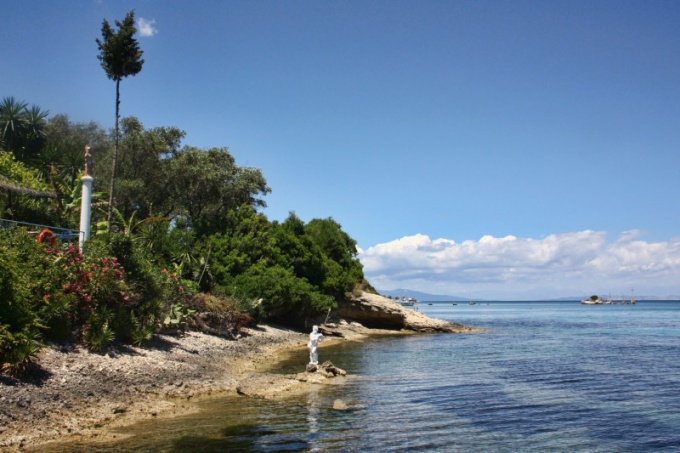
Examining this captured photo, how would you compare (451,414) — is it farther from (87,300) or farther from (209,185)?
(209,185)

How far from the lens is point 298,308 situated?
140 ft

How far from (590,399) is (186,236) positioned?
27.8m

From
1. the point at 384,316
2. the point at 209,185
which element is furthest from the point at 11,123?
the point at 384,316

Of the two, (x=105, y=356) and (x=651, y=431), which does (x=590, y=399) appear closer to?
(x=651, y=431)

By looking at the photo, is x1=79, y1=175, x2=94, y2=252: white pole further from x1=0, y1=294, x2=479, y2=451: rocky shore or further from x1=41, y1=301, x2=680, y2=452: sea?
x1=41, y1=301, x2=680, y2=452: sea

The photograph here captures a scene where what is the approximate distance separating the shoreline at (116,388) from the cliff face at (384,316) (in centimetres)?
2897

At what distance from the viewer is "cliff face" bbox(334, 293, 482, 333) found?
53.8 meters

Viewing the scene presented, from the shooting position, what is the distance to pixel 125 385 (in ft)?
52.1

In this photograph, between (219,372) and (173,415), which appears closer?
(173,415)

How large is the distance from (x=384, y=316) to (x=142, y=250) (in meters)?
34.7

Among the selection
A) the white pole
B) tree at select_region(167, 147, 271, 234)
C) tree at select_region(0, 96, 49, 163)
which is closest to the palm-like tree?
tree at select_region(0, 96, 49, 163)

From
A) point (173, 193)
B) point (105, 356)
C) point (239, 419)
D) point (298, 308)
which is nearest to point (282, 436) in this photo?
point (239, 419)

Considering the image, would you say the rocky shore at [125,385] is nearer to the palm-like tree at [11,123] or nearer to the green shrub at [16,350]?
the green shrub at [16,350]

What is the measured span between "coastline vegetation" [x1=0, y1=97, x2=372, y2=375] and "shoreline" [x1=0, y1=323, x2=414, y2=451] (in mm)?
819
